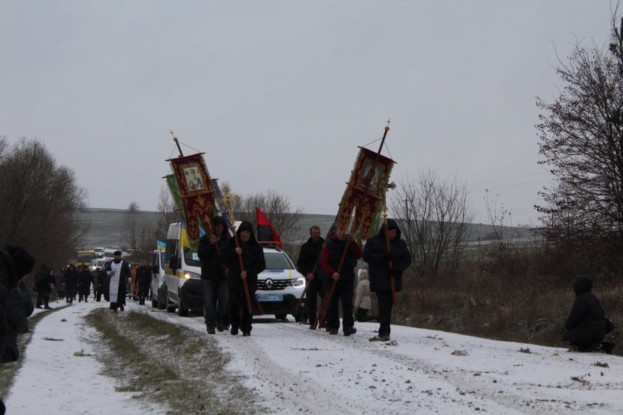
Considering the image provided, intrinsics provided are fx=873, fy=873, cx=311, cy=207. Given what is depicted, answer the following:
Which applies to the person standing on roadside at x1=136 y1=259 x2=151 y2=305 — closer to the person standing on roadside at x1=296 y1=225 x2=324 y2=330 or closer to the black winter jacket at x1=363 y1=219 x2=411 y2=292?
the person standing on roadside at x1=296 y1=225 x2=324 y2=330

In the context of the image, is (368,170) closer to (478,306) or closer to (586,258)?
(478,306)

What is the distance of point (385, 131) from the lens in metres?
14.2

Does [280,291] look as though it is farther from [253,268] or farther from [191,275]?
[253,268]

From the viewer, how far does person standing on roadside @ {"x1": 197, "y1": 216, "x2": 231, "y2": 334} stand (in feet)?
45.6

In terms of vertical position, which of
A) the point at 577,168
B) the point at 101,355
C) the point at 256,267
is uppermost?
the point at 577,168

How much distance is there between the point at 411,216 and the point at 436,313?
1365 cm

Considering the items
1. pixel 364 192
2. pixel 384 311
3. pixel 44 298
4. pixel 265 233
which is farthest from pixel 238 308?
pixel 44 298

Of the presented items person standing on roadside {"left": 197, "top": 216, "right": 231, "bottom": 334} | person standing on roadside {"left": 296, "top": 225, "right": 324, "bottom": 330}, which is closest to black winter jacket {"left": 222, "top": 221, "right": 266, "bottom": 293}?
person standing on roadside {"left": 197, "top": 216, "right": 231, "bottom": 334}

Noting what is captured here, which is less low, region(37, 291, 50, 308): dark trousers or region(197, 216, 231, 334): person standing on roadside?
region(197, 216, 231, 334): person standing on roadside

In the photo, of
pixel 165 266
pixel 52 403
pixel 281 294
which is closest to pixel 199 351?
pixel 52 403

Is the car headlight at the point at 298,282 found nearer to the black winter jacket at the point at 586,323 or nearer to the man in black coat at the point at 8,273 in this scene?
the black winter jacket at the point at 586,323

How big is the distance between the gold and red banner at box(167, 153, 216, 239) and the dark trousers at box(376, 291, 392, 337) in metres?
3.51

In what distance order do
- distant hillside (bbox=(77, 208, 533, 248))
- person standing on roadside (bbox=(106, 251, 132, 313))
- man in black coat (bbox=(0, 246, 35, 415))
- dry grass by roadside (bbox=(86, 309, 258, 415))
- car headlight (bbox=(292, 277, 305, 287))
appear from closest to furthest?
man in black coat (bbox=(0, 246, 35, 415)) → dry grass by roadside (bbox=(86, 309, 258, 415)) → car headlight (bbox=(292, 277, 305, 287)) → person standing on roadside (bbox=(106, 251, 132, 313)) → distant hillside (bbox=(77, 208, 533, 248))

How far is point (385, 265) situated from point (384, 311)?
2.26ft
